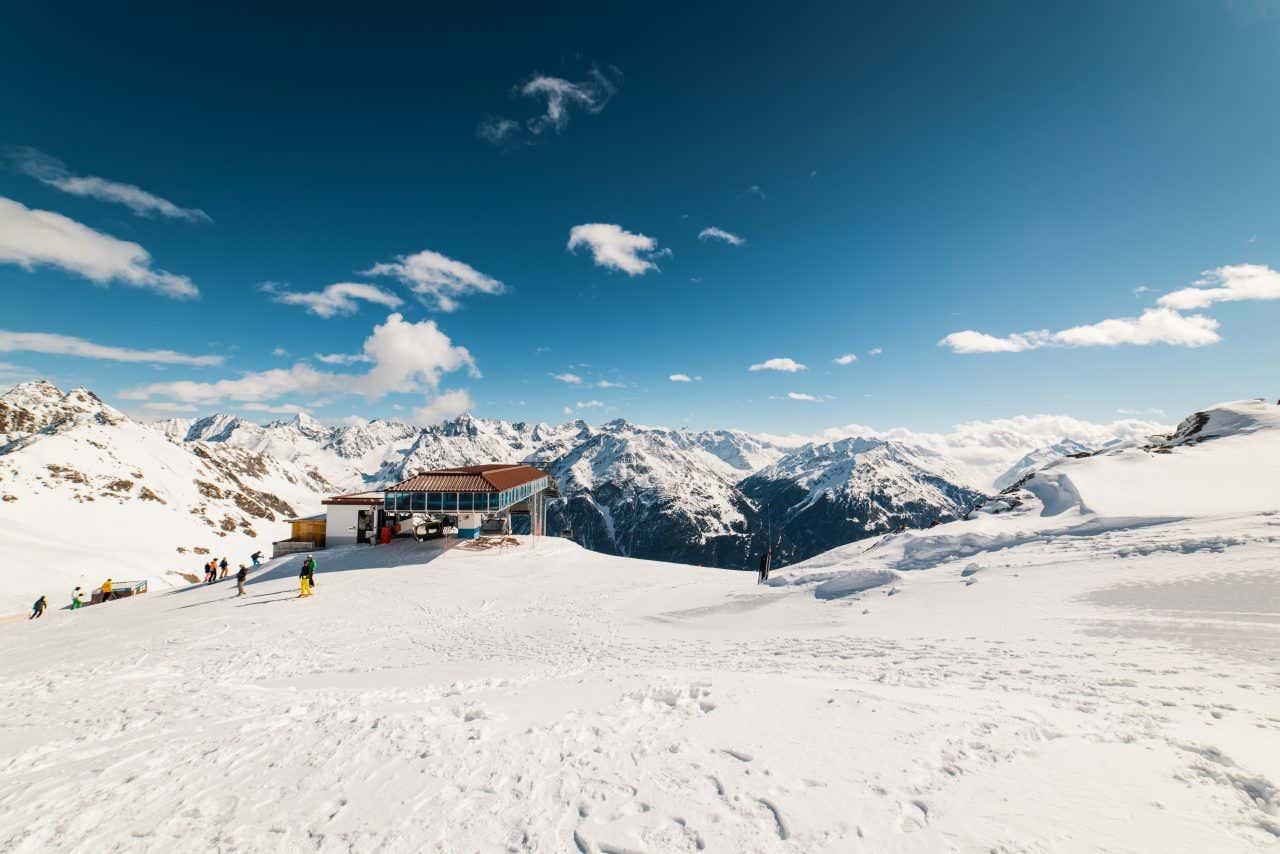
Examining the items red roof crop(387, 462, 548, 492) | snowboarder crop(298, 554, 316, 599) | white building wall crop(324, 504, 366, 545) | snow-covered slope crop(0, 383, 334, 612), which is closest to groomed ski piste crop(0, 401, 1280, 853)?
snowboarder crop(298, 554, 316, 599)

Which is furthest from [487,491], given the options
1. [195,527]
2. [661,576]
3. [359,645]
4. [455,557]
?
[195,527]

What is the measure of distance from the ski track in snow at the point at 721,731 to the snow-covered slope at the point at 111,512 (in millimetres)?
68464

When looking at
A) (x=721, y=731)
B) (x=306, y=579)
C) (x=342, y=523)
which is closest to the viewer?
(x=721, y=731)

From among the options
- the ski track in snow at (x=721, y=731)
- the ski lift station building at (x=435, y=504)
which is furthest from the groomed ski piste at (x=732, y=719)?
the ski lift station building at (x=435, y=504)

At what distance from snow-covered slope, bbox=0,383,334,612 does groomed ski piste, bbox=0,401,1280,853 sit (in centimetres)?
6667

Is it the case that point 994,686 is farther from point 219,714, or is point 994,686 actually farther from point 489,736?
point 219,714

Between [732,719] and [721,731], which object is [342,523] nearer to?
[732,719]

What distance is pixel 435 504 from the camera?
1524 inches

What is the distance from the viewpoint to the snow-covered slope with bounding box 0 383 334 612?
64.4 metres

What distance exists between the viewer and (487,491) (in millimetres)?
38125

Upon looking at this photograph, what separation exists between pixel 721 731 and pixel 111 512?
132178 mm

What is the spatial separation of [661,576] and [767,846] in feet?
79.9

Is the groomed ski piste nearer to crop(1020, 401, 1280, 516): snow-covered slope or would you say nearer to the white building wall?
crop(1020, 401, 1280, 516): snow-covered slope

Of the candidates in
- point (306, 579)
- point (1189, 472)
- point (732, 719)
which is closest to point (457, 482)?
point (306, 579)
